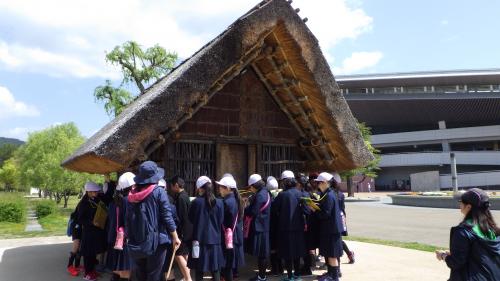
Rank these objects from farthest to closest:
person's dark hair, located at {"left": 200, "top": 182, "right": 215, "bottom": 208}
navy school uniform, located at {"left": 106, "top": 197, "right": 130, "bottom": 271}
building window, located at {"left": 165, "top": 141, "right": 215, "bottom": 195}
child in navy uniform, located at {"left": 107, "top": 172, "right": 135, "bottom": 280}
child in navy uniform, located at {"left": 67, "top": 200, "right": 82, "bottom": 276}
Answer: building window, located at {"left": 165, "top": 141, "right": 215, "bottom": 195}, child in navy uniform, located at {"left": 67, "top": 200, "right": 82, "bottom": 276}, person's dark hair, located at {"left": 200, "top": 182, "right": 215, "bottom": 208}, navy school uniform, located at {"left": 106, "top": 197, "right": 130, "bottom": 271}, child in navy uniform, located at {"left": 107, "top": 172, "right": 135, "bottom": 280}

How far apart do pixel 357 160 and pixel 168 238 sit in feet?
16.3

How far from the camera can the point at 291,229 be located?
22.8 feet

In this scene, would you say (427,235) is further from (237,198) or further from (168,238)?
(168,238)

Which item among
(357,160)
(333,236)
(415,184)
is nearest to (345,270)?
(333,236)

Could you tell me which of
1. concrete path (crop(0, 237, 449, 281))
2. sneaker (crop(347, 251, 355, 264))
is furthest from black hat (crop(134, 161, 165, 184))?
sneaker (crop(347, 251, 355, 264))

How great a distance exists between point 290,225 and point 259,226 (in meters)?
0.53

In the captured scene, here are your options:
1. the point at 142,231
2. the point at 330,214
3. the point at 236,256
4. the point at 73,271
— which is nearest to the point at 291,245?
the point at 330,214

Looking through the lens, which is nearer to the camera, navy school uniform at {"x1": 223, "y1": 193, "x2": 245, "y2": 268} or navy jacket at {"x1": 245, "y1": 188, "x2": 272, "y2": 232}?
navy school uniform at {"x1": 223, "y1": 193, "x2": 245, "y2": 268}

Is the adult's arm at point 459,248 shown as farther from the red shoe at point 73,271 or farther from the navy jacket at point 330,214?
the red shoe at point 73,271

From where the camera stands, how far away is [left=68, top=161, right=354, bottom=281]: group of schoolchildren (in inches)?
198

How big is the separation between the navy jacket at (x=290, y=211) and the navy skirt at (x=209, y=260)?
1330mm

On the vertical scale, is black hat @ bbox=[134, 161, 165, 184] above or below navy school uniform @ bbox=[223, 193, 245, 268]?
above

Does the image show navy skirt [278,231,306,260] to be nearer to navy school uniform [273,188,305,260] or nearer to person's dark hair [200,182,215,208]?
navy school uniform [273,188,305,260]

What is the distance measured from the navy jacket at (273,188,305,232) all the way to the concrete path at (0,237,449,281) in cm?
107
